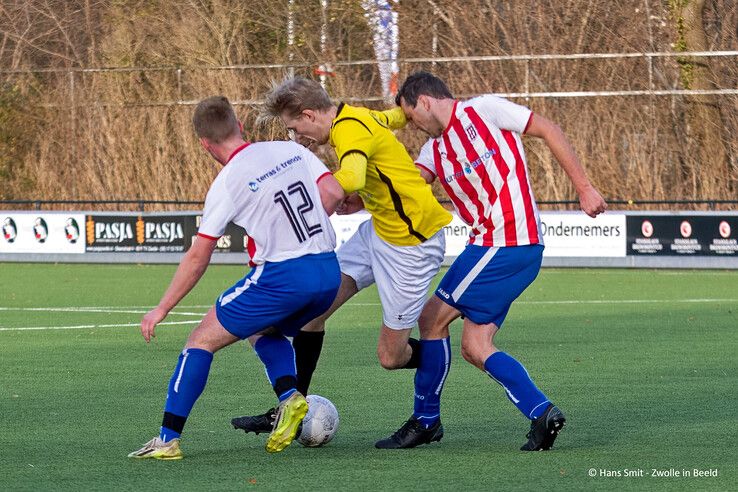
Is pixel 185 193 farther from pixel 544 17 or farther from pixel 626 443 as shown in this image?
pixel 626 443

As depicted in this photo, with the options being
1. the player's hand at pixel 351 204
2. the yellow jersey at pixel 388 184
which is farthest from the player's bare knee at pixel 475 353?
the player's hand at pixel 351 204

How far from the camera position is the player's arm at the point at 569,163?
6805mm

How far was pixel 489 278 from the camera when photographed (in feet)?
23.2

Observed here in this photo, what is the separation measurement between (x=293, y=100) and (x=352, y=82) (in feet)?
72.8

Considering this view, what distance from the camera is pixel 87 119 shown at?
102ft

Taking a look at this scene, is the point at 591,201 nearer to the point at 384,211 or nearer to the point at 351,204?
the point at 384,211

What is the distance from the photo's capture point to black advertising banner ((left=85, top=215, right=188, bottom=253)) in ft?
80.9

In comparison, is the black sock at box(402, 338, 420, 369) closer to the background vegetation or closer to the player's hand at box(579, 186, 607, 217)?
the player's hand at box(579, 186, 607, 217)

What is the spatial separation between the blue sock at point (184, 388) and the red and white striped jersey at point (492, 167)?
1498mm

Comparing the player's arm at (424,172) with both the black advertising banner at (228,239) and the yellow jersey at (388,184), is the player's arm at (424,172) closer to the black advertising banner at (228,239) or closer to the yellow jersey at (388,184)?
the yellow jersey at (388,184)

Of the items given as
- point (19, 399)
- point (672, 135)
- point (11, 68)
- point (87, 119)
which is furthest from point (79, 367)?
point (11, 68)

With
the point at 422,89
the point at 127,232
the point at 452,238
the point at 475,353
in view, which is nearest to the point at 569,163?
the point at 422,89

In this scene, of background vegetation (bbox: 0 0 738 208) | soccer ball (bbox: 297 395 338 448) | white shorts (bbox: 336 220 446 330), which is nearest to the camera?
soccer ball (bbox: 297 395 338 448)

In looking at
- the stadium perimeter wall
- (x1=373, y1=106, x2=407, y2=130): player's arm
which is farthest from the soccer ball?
the stadium perimeter wall
